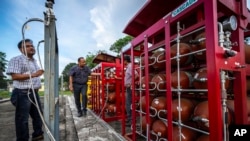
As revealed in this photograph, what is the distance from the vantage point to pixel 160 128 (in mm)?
2443

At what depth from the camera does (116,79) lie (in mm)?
5344

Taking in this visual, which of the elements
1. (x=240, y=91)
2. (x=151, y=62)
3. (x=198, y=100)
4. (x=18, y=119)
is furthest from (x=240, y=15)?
(x=18, y=119)

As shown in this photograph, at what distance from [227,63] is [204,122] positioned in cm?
58

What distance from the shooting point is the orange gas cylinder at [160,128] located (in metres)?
2.40

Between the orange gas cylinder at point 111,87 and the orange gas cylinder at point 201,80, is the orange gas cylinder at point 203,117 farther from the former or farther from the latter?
the orange gas cylinder at point 111,87

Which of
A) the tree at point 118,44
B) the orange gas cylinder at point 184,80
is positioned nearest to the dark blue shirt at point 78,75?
the orange gas cylinder at point 184,80

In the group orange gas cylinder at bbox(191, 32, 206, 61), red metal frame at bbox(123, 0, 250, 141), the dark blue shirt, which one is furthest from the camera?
the dark blue shirt

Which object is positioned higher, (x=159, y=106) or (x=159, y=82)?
(x=159, y=82)

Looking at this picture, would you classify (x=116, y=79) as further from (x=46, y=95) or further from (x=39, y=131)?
(x=46, y=95)

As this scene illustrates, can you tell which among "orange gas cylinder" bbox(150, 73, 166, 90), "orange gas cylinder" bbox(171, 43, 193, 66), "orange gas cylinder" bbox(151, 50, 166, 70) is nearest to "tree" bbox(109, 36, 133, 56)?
"orange gas cylinder" bbox(151, 50, 166, 70)

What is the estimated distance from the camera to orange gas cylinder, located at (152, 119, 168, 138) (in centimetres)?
240

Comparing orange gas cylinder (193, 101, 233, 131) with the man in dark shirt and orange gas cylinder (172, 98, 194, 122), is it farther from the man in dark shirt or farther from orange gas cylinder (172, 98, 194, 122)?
the man in dark shirt

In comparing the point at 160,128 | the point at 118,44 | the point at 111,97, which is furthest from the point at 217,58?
the point at 118,44

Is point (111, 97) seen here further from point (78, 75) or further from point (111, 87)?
point (78, 75)
